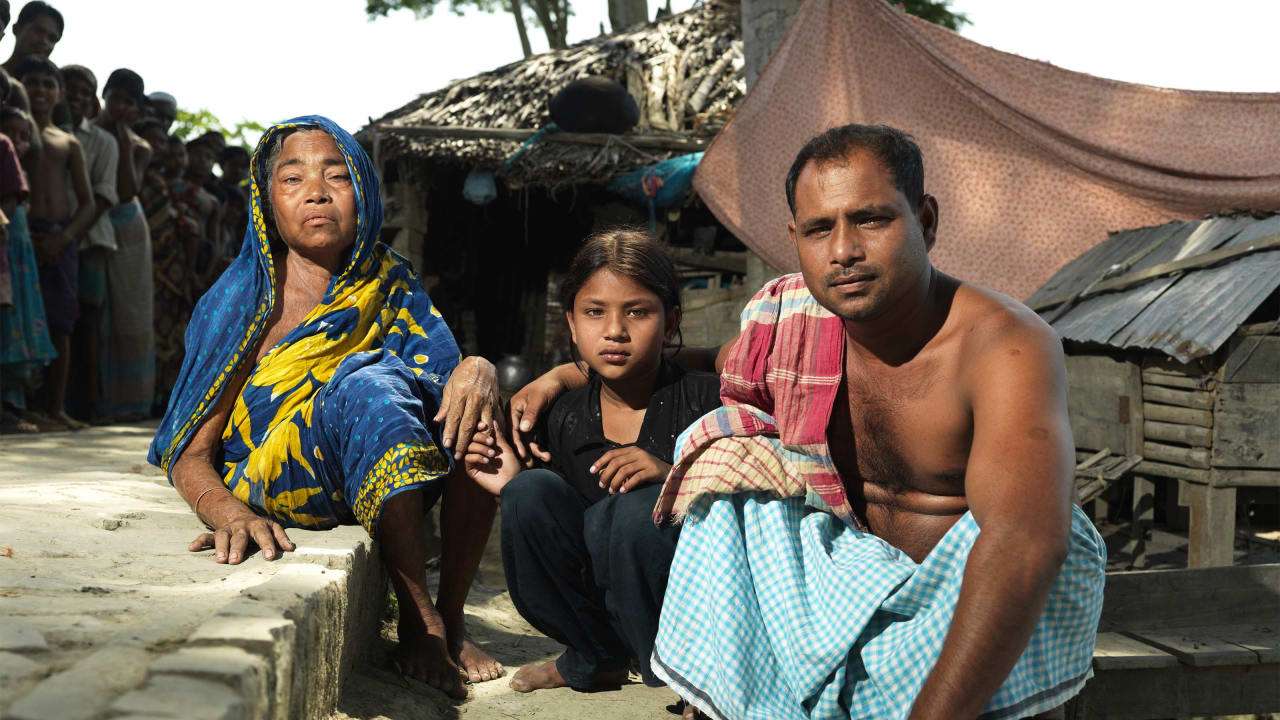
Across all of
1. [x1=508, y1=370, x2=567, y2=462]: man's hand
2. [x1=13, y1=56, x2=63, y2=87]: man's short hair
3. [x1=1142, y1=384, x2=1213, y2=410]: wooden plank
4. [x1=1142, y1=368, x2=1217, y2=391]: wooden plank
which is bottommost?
[x1=1142, y1=384, x2=1213, y2=410]: wooden plank

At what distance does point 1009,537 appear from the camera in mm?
1773

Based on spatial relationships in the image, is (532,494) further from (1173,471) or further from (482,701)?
(1173,471)

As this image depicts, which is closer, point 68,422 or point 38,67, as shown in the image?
point 38,67

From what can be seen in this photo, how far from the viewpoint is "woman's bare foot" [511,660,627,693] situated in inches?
107

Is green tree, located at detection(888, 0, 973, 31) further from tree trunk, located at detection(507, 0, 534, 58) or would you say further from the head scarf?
the head scarf

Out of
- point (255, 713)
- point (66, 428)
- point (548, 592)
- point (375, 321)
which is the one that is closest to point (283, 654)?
point (255, 713)

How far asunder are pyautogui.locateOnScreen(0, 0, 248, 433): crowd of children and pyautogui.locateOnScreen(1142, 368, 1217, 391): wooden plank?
6.58 meters

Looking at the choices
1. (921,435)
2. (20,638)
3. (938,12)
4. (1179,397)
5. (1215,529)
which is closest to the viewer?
(20,638)

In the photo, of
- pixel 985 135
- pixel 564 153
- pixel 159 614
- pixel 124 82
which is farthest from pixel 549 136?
pixel 159 614

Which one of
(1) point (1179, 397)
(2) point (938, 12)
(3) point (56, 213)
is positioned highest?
(2) point (938, 12)

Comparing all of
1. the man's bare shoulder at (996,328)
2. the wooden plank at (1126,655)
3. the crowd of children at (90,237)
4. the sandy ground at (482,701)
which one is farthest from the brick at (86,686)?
the crowd of children at (90,237)

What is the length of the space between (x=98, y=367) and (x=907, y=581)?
693 cm

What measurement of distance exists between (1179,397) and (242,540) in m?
5.23

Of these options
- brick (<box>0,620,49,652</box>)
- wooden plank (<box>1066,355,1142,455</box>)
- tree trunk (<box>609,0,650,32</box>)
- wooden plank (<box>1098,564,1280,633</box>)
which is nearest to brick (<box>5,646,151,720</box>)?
brick (<box>0,620,49,652</box>)
